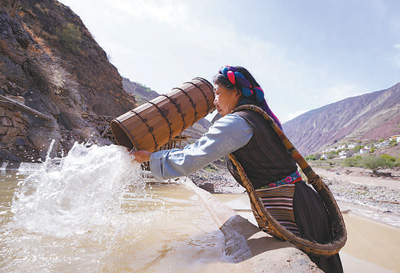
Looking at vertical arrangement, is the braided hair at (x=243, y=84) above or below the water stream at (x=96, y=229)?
above

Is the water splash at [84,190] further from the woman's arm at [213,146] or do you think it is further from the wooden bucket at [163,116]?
the woman's arm at [213,146]

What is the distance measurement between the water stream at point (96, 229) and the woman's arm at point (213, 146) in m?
0.44

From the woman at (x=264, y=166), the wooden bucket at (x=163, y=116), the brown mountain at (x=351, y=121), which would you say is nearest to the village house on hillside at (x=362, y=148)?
the brown mountain at (x=351, y=121)

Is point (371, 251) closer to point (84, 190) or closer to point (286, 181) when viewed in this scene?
point (286, 181)

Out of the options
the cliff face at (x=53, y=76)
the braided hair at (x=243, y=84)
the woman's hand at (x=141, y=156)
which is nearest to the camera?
the braided hair at (x=243, y=84)

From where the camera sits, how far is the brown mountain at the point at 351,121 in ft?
257

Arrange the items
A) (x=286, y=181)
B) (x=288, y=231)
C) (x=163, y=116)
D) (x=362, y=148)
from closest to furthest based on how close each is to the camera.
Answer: (x=288, y=231) → (x=286, y=181) → (x=163, y=116) → (x=362, y=148)

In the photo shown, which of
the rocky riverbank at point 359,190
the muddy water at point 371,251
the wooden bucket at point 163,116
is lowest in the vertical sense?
the rocky riverbank at point 359,190

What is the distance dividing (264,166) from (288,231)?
32 cm

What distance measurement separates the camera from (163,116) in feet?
5.58

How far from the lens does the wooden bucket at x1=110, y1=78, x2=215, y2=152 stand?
154 cm

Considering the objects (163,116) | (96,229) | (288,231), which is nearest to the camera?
(288,231)

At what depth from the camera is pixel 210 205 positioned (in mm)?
2418

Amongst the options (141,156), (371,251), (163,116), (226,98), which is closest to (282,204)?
(226,98)
